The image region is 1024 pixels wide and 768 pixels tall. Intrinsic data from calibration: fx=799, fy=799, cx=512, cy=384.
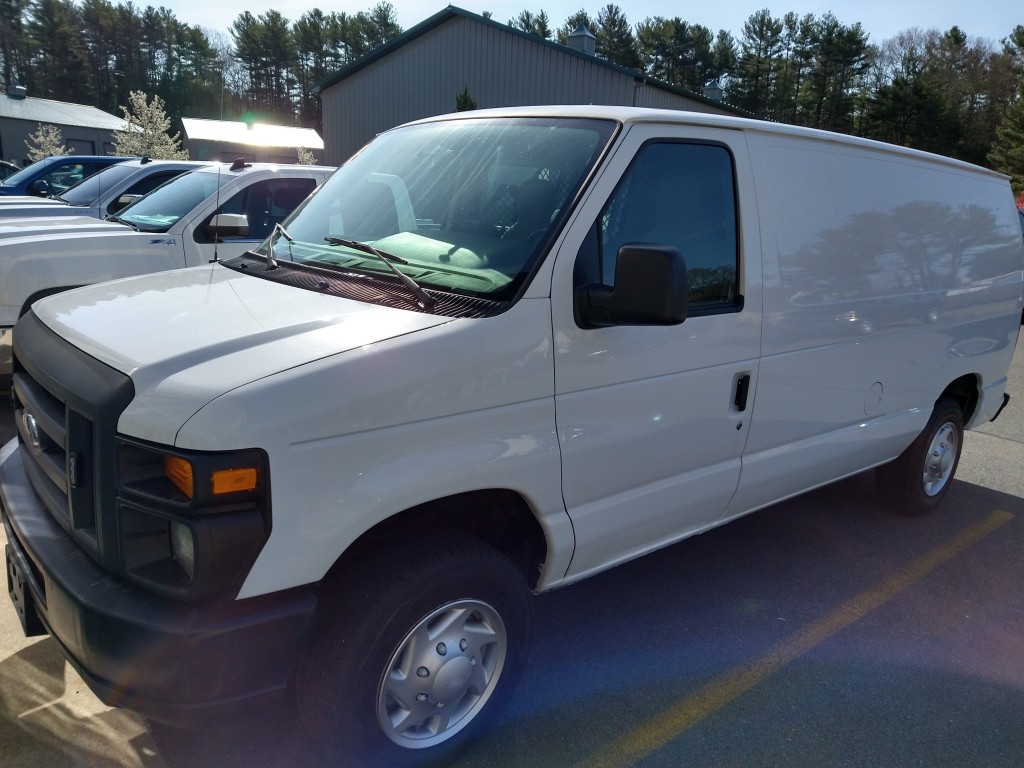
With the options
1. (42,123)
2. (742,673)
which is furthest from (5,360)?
(42,123)

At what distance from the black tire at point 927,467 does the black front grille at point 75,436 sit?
4351 millimetres

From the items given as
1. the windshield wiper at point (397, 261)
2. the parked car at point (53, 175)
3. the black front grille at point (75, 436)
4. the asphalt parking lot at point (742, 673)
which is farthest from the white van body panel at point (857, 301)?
the parked car at point (53, 175)

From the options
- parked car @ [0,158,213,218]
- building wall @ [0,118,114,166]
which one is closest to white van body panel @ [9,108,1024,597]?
parked car @ [0,158,213,218]

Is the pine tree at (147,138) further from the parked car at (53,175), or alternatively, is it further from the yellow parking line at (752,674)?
the yellow parking line at (752,674)

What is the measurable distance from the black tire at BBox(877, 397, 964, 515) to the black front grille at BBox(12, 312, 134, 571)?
14.3ft

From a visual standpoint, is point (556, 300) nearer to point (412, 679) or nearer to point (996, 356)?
point (412, 679)

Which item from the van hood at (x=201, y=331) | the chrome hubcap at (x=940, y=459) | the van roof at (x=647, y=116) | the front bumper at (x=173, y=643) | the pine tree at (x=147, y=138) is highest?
the pine tree at (x=147, y=138)

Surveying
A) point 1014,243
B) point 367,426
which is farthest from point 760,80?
point 367,426

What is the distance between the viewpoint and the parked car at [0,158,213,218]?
8.70 metres

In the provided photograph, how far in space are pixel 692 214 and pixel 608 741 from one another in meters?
2.02

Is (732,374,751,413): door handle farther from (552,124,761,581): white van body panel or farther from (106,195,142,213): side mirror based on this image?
(106,195,142,213): side mirror

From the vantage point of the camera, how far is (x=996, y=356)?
17.0 feet

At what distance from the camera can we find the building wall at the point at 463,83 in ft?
78.9

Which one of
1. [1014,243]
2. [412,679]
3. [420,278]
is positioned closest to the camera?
[412,679]
